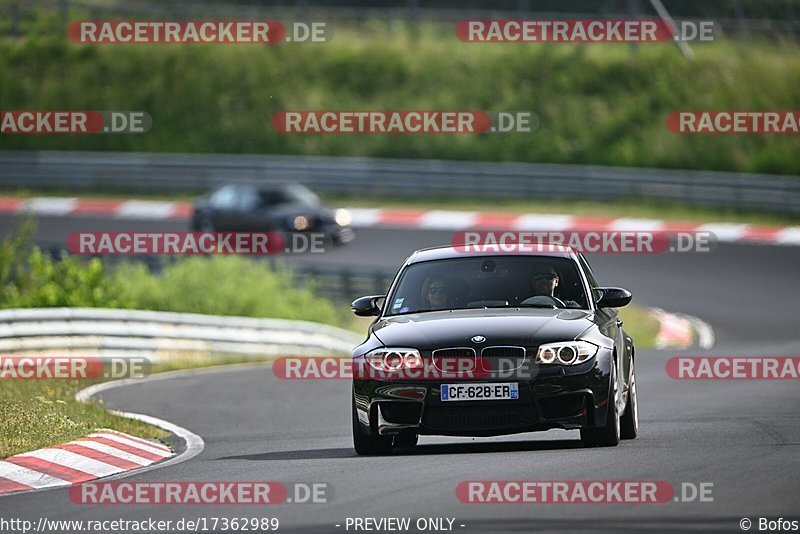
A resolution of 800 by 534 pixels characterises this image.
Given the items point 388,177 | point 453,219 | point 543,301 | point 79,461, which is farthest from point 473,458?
point 388,177

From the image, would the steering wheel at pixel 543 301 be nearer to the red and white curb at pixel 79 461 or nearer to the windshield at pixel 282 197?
the red and white curb at pixel 79 461

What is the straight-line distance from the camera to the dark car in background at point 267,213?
34594 mm

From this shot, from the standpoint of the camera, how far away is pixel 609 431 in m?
10.7

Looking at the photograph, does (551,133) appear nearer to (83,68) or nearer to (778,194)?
(778,194)

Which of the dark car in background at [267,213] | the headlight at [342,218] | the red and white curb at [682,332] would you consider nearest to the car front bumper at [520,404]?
the red and white curb at [682,332]

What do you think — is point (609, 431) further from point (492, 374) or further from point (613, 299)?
point (613, 299)

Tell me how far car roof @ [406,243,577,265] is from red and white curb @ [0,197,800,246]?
764 inches

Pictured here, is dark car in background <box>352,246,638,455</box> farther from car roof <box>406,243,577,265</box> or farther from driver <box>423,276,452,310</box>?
car roof <box>406,243,577,265</box>

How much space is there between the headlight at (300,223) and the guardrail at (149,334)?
10.3 m

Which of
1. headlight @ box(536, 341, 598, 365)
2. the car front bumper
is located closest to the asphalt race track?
the car front bumper

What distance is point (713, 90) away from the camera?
45594 millimetres

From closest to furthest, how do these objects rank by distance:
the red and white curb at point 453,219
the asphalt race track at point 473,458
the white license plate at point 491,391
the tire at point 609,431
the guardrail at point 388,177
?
the asphalt race track at point 473,458 < the white license plate at point 491,391 < the tire at point 609,431 < the red and white curb at point 453,219 < the guardrail at point 388,177

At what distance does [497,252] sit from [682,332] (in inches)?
618

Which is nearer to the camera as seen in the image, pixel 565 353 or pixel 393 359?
pixel 565 353
